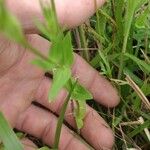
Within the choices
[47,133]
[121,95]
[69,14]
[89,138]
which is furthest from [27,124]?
[69,14]

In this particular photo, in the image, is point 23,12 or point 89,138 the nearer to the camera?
point 23,12

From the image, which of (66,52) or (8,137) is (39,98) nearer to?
(8,137)

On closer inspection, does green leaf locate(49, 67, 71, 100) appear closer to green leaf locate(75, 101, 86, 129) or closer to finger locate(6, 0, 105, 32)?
finger locate(6, 0, 105, 32)

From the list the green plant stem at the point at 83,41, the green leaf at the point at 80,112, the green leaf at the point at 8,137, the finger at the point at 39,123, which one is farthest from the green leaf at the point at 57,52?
the finger at the point at 39,123

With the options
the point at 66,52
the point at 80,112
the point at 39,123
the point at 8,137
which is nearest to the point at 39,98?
the point at 39,123

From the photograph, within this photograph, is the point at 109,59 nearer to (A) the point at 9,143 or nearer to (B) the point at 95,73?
(B) the point at 95,73

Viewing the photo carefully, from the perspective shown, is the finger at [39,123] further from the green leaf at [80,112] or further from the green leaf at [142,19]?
the green leaf at [142,19]

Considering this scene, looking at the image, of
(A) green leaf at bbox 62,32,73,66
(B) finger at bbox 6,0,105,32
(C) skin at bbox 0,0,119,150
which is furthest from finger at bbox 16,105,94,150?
(A) green leaf at bbox 62,32,73,66
